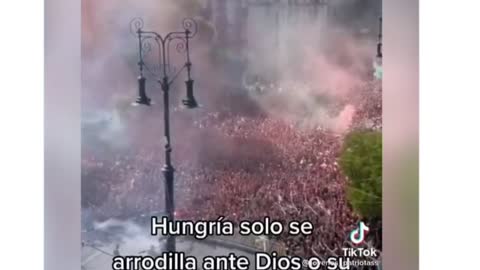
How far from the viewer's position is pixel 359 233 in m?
0.72

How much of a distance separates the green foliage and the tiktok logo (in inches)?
0.7

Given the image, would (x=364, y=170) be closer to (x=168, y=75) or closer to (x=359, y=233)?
(x=359, y=233)

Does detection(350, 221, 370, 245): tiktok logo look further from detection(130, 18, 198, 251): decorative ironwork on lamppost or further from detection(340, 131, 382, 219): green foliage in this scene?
detection(130, 18, 198, 251): decorative ironwork on lamppost

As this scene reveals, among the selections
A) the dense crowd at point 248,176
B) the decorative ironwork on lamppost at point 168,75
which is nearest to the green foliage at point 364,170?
the dense crowd at point 248,176

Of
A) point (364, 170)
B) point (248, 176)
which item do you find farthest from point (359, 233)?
point (248, 176)

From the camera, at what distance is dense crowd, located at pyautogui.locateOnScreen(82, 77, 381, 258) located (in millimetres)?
724

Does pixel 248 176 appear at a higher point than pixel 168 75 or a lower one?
lower

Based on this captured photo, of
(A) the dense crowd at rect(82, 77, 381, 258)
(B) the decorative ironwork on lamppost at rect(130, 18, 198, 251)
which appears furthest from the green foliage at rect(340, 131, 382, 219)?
(B) the decorative ironwork on lamppost at rect(130, 18, 198, 251)

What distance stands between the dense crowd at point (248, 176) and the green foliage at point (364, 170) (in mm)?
14

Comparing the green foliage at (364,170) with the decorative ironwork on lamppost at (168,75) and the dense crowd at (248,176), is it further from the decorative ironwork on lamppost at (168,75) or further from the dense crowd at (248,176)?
the decorative ironwork on lamppost at (168,75)

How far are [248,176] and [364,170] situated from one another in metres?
0.20
